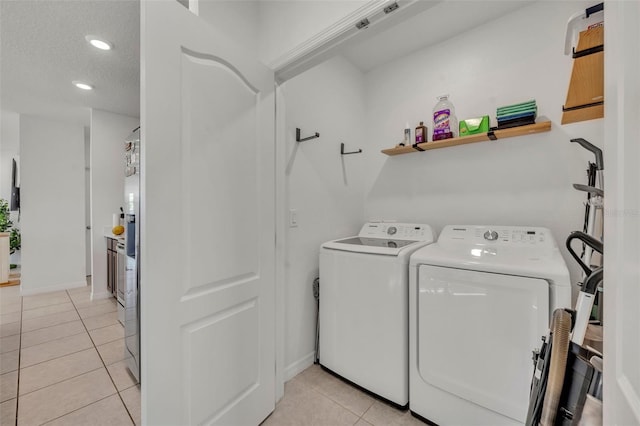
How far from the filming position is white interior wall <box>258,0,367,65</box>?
131 cm

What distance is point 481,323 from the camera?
1327 mm

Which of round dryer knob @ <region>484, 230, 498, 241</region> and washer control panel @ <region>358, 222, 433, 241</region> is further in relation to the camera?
washer control panel @ <region>358, 222, 433, 241</region>

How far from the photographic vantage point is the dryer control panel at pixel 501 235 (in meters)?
1.62

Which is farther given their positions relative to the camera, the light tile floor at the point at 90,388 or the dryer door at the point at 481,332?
the light tile floor at the point at 90,388

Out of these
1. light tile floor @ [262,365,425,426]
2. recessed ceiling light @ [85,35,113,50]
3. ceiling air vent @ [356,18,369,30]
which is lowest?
light tile floor @ [262,365,425,426]

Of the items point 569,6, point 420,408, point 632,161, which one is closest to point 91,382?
point 420,408

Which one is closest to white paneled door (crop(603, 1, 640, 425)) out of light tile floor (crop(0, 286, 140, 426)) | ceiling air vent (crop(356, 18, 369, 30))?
ceiling air vent (crop(356, 18, 369, 30))

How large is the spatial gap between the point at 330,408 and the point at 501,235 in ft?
4.94

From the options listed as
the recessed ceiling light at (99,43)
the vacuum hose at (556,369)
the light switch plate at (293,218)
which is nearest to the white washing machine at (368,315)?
the light switch plate at (293,218)

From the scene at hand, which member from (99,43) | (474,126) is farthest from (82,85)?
(474,126)

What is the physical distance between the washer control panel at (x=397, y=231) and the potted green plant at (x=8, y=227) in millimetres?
6205

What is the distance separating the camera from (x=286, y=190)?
6.09 feet

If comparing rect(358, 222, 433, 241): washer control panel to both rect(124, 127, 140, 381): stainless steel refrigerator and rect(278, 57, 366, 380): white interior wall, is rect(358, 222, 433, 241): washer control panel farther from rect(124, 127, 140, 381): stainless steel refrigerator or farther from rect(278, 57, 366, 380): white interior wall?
rect(124, 127, 140, 381): stainless steel refrigerator

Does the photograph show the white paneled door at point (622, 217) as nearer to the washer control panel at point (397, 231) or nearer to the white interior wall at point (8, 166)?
the washer control panel at point (397, 231)
